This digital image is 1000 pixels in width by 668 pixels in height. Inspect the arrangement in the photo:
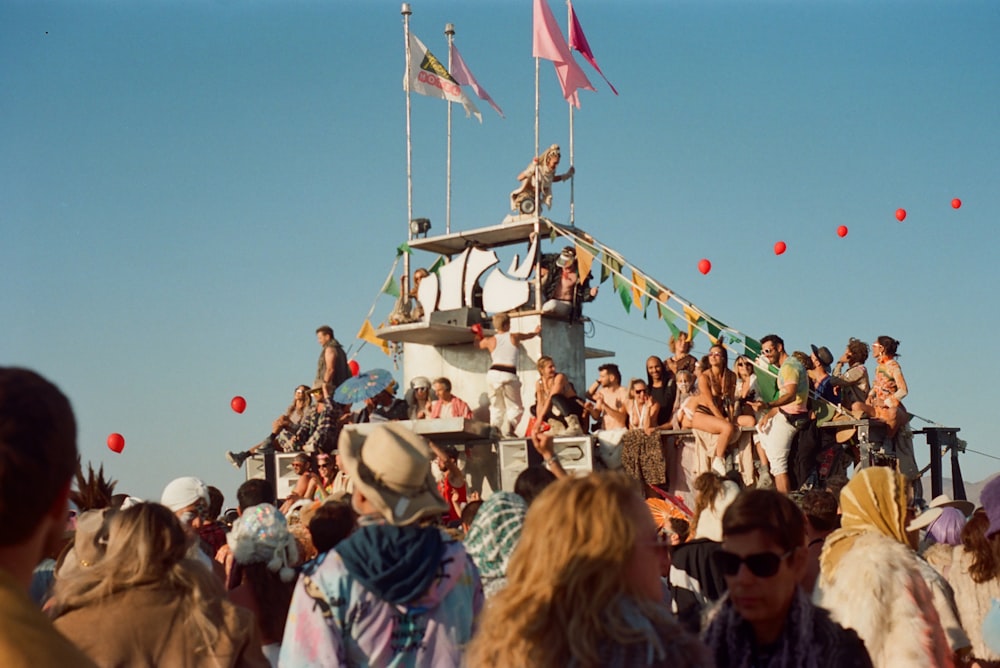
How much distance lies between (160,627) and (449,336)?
46.9 feet

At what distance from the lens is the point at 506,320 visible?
49.5ft

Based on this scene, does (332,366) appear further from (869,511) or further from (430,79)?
(869,511)

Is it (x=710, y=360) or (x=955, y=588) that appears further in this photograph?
(x=710, y=360)

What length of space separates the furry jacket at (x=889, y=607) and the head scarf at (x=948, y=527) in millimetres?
3215

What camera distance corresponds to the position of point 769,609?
355 cm

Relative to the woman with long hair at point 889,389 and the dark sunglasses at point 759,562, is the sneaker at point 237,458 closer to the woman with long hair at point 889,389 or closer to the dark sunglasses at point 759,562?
the woman with long hair at point 889,389

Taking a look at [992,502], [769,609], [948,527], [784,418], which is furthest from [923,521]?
[784,418]

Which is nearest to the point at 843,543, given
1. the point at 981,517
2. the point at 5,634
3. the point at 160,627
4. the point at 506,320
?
the point at 981,517

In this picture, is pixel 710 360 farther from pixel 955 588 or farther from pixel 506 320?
pixel 955 588

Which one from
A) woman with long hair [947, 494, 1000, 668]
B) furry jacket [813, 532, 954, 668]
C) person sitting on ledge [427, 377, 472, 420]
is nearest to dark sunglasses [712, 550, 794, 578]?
furry jacket [813, 532, 954, 668]

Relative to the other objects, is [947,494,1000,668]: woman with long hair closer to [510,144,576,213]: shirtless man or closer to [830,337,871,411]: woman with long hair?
[830,337,871,411]: woman with long hair

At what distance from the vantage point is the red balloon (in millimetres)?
15938

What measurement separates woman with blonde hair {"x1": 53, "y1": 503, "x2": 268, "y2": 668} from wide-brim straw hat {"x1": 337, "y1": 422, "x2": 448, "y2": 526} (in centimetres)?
67

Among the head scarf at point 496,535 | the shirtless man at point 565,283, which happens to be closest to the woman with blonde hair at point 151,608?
the head scarf at point 496,535
